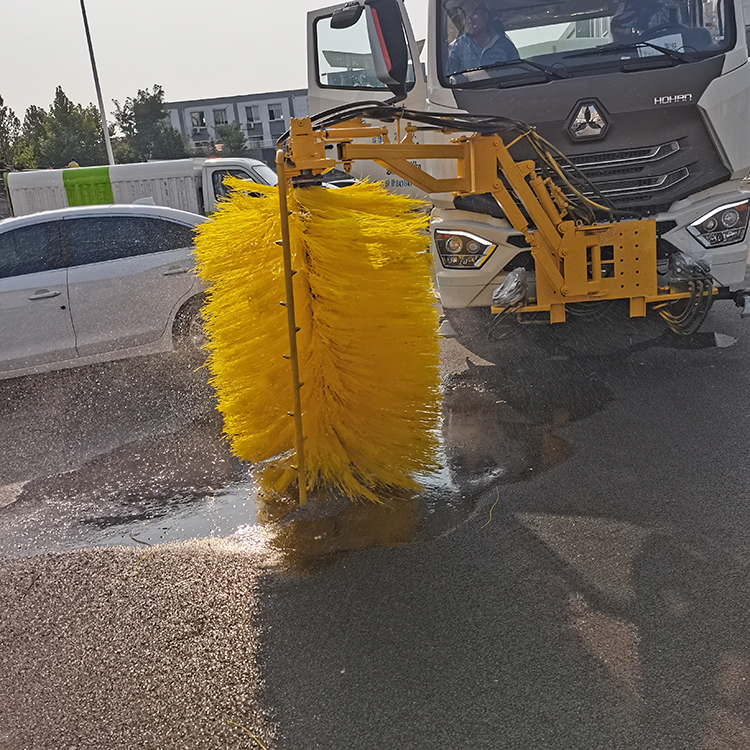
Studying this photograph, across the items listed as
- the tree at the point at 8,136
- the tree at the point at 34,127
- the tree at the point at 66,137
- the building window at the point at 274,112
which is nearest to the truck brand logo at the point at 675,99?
the tree at the point at 8,136

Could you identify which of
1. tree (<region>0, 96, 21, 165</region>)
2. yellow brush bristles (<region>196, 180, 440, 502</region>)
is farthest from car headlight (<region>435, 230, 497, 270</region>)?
tree (<region>0, 96, 21, 165</region>)

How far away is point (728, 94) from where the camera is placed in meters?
5.25

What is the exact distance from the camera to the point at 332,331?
391cm

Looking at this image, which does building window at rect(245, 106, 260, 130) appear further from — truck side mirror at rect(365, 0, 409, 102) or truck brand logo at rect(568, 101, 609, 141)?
truck brand logo at rect(568, 101, 609, 141)

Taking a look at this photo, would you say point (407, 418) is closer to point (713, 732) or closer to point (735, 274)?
point (713, 732)

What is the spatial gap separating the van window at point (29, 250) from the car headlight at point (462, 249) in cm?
330


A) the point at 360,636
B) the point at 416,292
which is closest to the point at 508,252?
the point at 416,292

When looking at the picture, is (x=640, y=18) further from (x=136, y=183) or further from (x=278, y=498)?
(x=136, y=183)

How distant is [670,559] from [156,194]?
513 inches

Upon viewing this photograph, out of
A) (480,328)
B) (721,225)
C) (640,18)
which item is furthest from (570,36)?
(480,328)

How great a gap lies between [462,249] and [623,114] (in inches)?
54.0

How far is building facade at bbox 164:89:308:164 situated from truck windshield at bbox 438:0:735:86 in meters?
65.8

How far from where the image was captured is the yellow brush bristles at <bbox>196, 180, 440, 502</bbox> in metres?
3.88

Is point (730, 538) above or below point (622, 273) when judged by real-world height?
below
